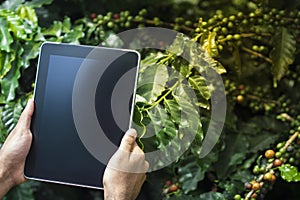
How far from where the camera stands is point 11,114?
1.07m

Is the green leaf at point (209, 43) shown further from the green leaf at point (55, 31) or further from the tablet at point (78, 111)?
the green leaf at point (55, 31)

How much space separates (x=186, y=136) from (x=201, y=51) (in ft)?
0.49

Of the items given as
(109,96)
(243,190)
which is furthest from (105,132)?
(243,190)

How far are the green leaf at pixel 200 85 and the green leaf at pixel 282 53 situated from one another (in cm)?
20

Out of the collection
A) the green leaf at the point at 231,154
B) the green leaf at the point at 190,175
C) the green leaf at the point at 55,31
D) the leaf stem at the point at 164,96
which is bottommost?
the green leaf at the point at 190,175

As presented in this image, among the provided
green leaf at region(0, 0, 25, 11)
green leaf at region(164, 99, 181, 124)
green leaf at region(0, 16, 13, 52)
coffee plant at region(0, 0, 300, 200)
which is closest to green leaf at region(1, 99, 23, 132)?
coffee plant at region(0, 0, 300, 200)

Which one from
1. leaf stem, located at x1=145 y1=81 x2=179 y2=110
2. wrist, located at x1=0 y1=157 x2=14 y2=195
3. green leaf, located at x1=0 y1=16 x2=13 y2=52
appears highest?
green leaf, located at x1=0 y1=16 x2=13 y2=52

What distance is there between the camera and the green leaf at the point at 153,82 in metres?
0.95

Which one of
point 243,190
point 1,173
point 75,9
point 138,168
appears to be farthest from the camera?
point 75,9

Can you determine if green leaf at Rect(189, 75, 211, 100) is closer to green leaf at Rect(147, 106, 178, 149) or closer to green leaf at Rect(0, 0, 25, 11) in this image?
green leaf at Rect(147, 106, 178, 149)

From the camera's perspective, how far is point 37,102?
0.93 metres

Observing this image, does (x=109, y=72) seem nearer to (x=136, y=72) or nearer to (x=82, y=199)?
(x=136, y=72)

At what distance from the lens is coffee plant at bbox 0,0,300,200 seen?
0.96 metres

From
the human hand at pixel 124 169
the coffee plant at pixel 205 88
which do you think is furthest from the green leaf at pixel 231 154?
the human hand at pixel 124 169
